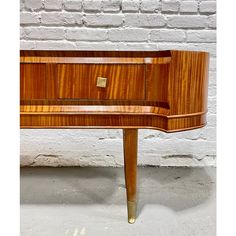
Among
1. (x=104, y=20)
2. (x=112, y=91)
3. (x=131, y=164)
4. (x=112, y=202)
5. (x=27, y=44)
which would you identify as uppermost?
(x=104, y=20)

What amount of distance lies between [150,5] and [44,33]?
19.3 inches

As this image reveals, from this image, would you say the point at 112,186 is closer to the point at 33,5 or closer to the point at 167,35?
the point at 167,35

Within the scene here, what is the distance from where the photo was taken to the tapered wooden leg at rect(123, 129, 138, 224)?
97cm

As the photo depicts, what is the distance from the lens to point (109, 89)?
82cm

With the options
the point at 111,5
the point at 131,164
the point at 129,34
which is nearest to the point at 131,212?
the point at 131,164

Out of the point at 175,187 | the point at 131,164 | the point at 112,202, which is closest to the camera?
the point at 131,164

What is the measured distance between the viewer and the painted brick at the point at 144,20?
145cm

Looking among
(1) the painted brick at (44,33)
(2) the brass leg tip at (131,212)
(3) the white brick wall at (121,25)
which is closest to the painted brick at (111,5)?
(3) the white brick wall at (121,25)

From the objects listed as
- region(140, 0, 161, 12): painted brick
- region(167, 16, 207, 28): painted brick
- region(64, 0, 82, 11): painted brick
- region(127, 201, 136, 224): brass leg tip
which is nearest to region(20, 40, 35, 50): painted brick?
region(64, 0, 82, 11): painted brick

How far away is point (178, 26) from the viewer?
57.6 inches

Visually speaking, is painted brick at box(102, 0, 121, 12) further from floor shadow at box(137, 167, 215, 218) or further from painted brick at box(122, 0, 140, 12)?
floor shadow at box(137, 167, 215, 218)

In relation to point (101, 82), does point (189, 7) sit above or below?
above

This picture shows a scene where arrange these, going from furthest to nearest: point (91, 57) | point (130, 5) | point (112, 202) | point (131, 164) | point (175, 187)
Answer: point (130, 5) < point (175, 187) < point (112, 202) < point (131, 164) < point (91, 57)

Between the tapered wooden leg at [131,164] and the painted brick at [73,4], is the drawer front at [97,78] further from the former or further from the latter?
the painted brick at [73,4]
